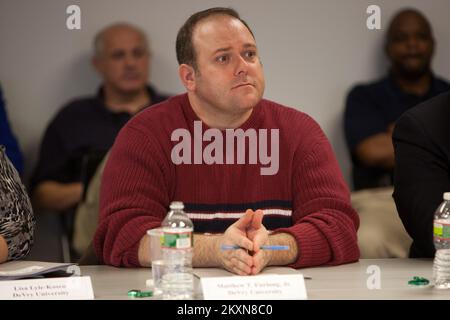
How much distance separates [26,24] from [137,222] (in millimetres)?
1087

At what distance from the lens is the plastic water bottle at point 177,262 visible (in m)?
1.65

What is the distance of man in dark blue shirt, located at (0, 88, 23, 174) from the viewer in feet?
8.70

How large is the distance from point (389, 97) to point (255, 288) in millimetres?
1443

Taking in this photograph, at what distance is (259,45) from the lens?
8.21 feet

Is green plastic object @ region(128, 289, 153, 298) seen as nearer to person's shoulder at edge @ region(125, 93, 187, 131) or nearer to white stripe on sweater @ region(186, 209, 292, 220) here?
white stripe on sweater @ region(186, 209, 292, 220)

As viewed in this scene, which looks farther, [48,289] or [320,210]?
[320,210]

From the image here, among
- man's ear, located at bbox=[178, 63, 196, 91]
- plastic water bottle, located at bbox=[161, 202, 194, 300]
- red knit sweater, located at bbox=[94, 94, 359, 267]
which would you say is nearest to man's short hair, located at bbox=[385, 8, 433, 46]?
red knit sweater, located at bbox=[94, 94, 359, 267]

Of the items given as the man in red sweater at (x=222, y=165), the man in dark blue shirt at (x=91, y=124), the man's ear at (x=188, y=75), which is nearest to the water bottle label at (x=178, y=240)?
the man in red sweater at (x=222, y=165)

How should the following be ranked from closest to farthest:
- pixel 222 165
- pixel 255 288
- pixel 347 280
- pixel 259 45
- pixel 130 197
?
pixel 255 288
pixel 347 280
pixel 130 197
pixel 222 165
pixel 259 45

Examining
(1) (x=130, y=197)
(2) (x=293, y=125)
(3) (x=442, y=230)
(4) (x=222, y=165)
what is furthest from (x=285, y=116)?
(3) (x=442, y=230)

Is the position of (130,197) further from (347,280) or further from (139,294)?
(347,280)

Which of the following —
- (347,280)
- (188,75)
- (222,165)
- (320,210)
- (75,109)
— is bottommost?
(347,280)
